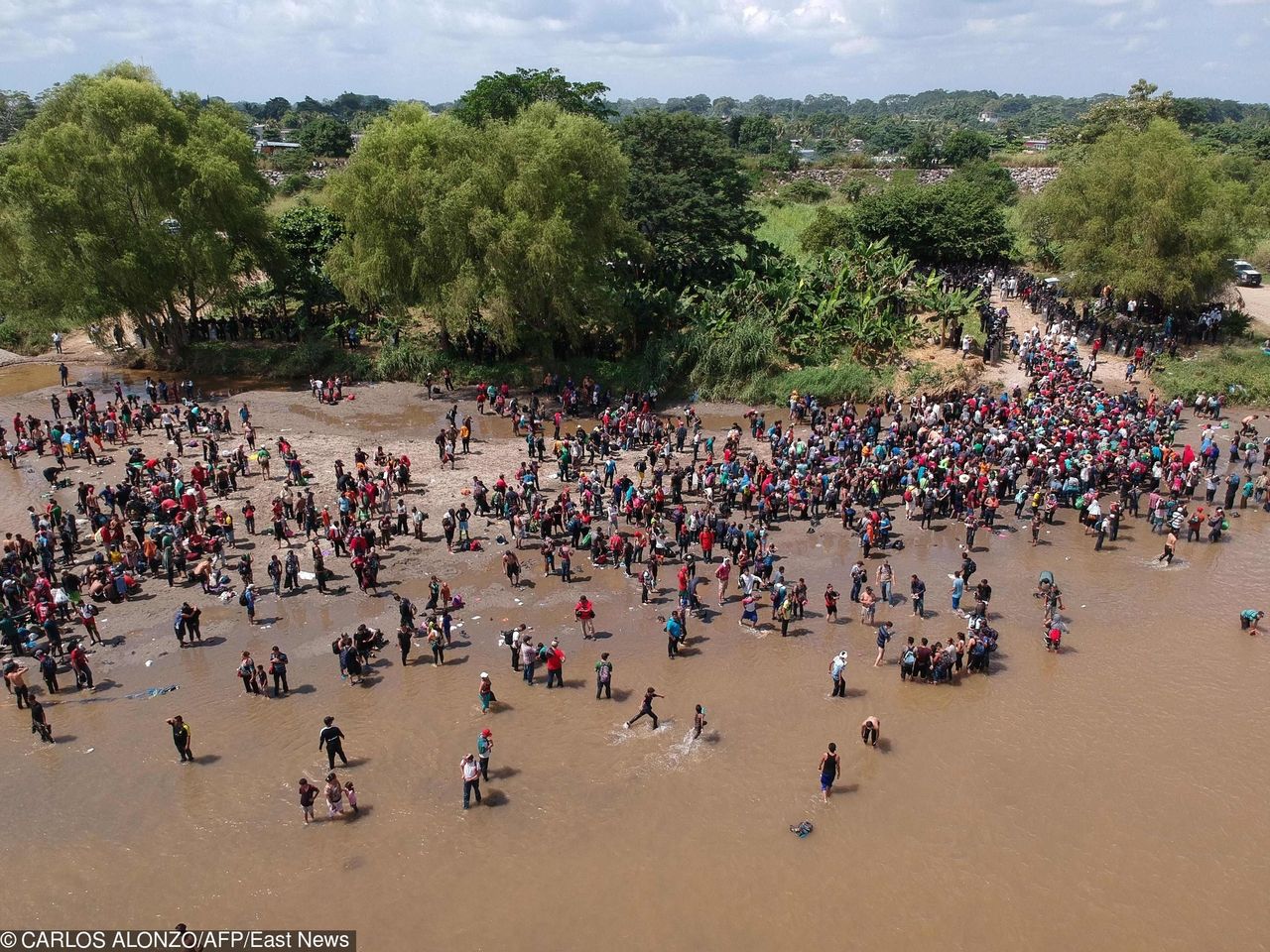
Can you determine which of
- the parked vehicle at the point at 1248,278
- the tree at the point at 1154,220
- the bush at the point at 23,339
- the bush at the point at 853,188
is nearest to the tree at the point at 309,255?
the bush at the point at 23,339

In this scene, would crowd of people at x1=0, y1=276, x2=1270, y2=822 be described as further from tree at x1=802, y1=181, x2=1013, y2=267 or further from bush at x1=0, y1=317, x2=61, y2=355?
tree at x1=802, y1=181, x2=1013, y2=267

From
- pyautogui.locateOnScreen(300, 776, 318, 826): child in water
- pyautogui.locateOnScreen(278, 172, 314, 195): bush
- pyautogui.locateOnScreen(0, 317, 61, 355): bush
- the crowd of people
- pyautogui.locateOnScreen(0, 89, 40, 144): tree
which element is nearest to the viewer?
pyautogui.locateOnScreen(300, 776, 318, 826): child in water

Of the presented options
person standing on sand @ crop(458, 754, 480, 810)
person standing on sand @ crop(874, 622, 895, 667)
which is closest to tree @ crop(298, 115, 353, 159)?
person standing on sand @ crop(874, 622, 895, 667)

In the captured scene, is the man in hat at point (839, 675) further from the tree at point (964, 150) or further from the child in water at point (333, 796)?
the tree at point (964, 150)

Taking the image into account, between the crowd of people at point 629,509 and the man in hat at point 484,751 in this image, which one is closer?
the man in hat at point 484,751

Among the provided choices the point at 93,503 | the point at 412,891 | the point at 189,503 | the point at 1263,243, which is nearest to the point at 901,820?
the point at 412,891

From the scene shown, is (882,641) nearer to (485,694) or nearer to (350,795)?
(485,694)
